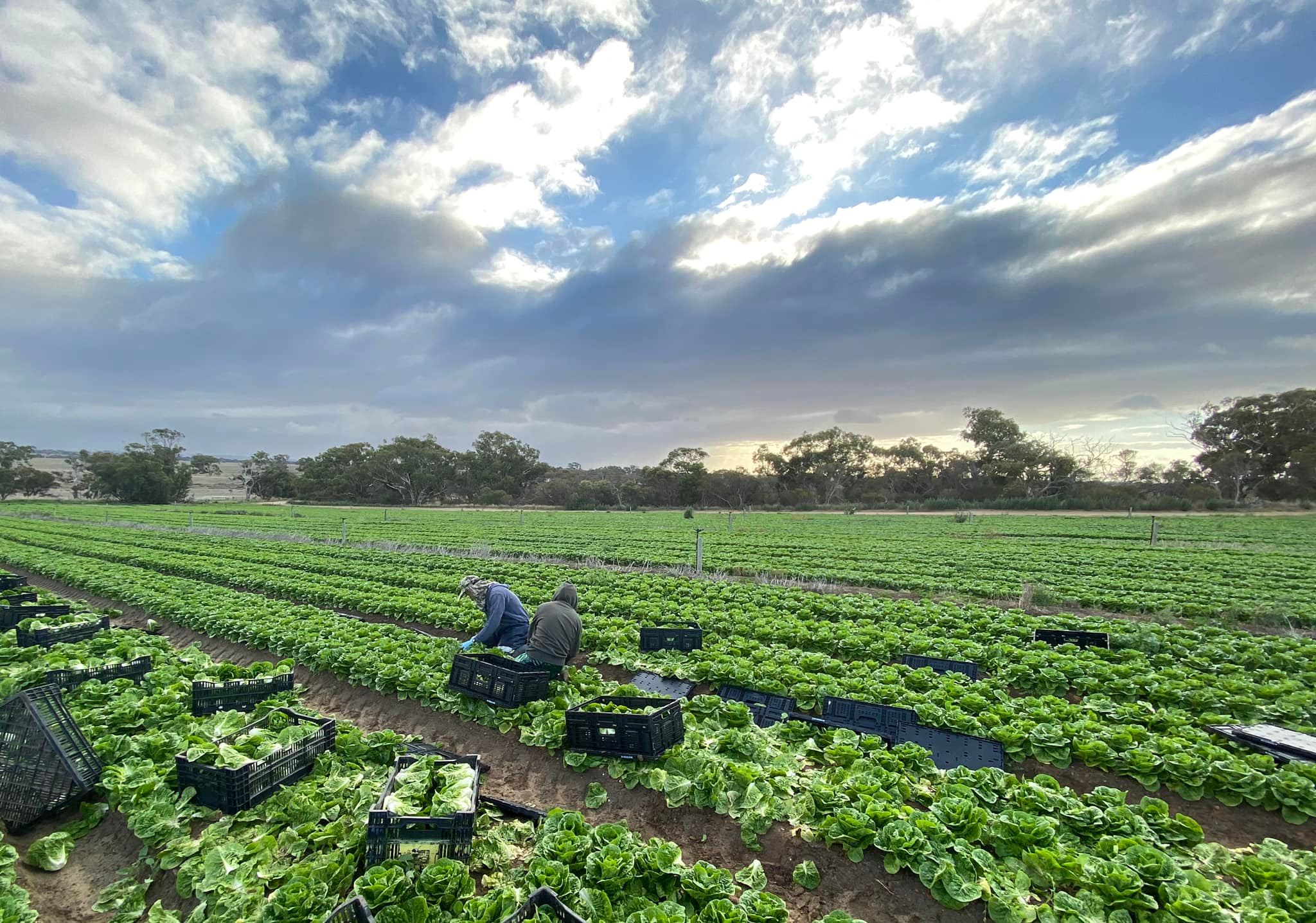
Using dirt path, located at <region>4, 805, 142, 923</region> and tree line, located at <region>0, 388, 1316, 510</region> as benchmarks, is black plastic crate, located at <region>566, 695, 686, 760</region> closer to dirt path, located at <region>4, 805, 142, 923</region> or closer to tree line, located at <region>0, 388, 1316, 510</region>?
dirt path, located at <region>4, 805, 142, 923</region>

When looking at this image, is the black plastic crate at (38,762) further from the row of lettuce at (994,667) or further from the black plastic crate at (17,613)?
the black plastic crate at (17,613)

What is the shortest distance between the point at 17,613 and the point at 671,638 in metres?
11.2

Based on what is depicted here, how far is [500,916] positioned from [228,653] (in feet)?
30.7

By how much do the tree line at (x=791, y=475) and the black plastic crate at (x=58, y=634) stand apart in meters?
69.9

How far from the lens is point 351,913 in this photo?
3064 mm

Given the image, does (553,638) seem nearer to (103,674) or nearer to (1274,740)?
(103,674)

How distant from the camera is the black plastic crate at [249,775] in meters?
4.22

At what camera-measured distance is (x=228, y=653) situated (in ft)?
32.1

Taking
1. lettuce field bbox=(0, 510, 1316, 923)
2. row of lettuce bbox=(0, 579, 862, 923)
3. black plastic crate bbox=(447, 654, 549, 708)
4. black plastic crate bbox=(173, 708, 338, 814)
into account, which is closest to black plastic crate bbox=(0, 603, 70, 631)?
lettuce field bbox=(0, 510, 1316, 923)

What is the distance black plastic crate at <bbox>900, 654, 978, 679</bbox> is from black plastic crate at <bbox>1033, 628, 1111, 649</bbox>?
178 centimetres

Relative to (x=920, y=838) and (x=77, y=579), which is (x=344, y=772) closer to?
(x=920, y=838)

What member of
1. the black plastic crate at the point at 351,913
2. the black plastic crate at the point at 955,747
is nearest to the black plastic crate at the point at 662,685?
the black plastic crate at the point at 955,747

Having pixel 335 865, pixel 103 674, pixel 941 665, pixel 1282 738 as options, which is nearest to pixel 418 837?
pixel 335 865

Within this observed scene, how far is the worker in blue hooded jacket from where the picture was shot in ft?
24.8
